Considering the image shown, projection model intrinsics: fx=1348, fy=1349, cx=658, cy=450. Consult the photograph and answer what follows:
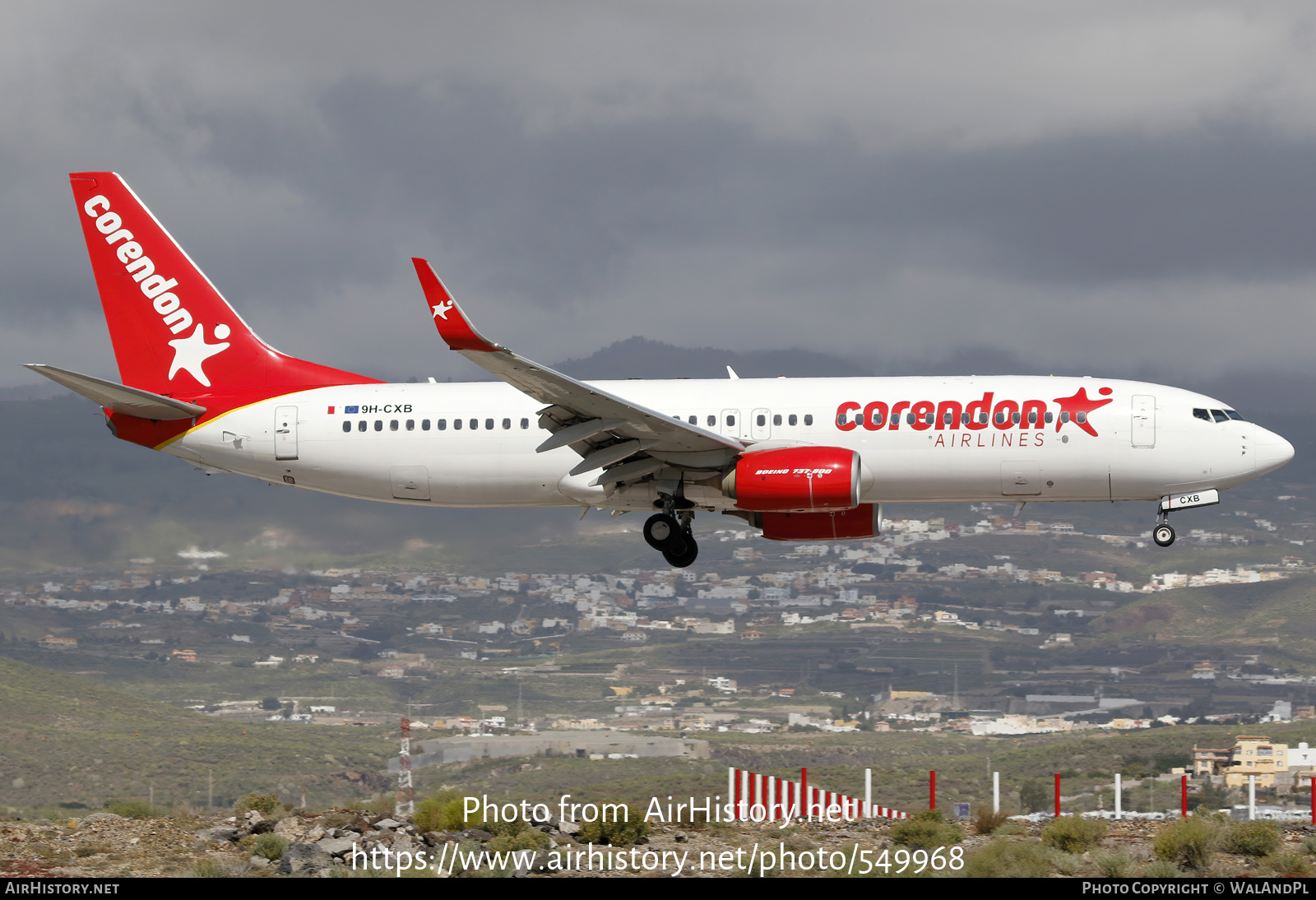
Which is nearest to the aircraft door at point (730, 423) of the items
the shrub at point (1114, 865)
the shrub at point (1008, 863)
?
the shrub at point (1008, 863)

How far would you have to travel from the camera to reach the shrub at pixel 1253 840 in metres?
26.6

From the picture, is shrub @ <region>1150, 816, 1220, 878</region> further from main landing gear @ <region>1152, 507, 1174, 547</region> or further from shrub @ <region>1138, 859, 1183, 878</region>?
main landing gear @ <region>1152, 507, 1174, 547</region>

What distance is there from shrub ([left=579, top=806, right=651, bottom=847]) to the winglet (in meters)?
10.6

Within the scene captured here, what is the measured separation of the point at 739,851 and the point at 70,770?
8635 centimetres

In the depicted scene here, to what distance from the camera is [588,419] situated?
33.5 m

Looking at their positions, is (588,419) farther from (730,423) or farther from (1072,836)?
(1072,836)

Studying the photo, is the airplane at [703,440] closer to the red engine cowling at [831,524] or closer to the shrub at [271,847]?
the red engine cowling at [831,524]

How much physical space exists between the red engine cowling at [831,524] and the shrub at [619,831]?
9724mm

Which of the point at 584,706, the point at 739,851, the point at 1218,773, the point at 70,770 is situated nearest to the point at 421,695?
the point at 584,706

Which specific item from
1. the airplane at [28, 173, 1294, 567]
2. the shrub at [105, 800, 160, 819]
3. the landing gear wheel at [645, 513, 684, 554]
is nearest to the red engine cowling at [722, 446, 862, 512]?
the airplane at [28, 173, 1294, 567]

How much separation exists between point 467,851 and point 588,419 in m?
11.3

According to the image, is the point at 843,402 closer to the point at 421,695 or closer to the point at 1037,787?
the point at 1037,787

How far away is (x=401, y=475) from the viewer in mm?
36844

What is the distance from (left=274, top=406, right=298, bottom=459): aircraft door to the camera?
37531 mm
